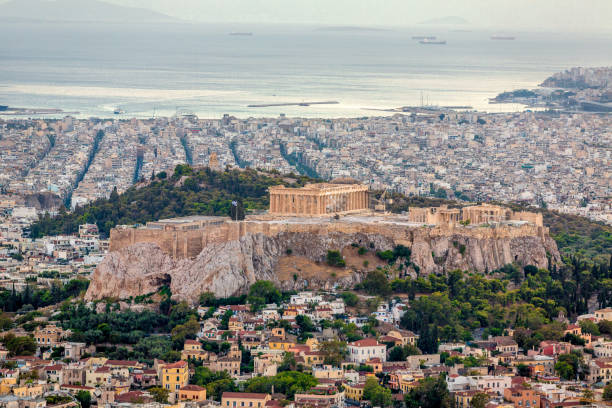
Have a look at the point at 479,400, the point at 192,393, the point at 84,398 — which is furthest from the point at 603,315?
the point at 84,398

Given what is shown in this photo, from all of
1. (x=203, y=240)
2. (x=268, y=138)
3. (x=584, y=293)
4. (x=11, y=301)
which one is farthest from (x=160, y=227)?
(x=268, y=138)

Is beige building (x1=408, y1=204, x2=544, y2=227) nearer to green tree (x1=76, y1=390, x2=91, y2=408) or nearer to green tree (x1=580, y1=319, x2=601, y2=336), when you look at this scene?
green tree (x1=580, y1=319, x2=601, y2=336)

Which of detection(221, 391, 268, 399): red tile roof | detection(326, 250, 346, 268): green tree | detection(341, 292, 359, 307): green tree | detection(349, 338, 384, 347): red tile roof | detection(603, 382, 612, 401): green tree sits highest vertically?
detection(326, 250, 346, 268): green tree

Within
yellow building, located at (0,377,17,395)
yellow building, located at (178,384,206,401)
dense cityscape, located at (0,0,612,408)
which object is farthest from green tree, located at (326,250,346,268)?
yellow building, located at (0,377,17,395)

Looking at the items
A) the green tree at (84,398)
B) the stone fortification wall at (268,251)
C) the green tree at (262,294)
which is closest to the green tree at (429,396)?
the green tree at (84,398)

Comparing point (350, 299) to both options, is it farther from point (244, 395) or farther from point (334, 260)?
point (244, 395)

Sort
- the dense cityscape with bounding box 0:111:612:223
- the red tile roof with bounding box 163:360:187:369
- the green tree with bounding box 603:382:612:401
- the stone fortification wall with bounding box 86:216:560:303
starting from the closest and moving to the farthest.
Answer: the green tree with bounding box 603:382:612:401 → the red tile roof with bounding box 163:360:187:369 → the stone fortification wall with bounding box 86:216:560:303 → the dense cityscape with bounding box 0:111:612:223
